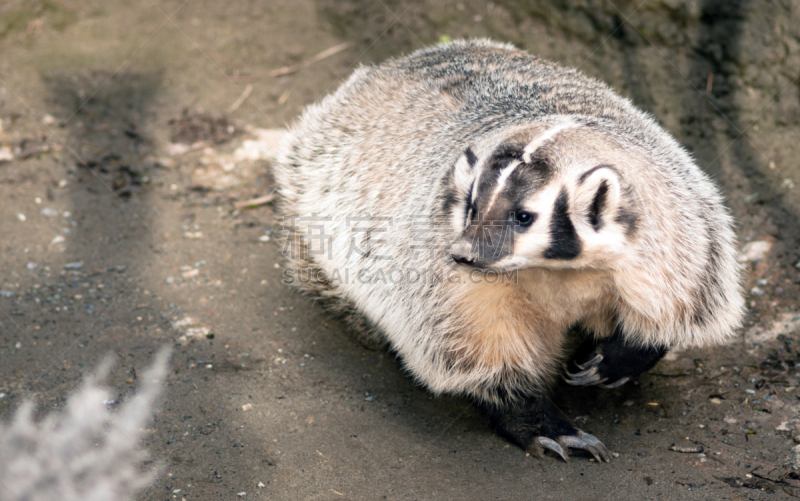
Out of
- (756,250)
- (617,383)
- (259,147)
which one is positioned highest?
(756,250)

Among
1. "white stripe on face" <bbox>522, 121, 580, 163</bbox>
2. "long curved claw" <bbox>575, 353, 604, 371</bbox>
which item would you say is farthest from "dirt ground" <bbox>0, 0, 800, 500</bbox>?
"white stripe on face" <bbox>522, 121, 580, 163</bbox>

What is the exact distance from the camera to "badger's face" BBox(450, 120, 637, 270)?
276 cm

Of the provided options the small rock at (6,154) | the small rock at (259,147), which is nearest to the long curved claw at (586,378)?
the small rock at (259,147)

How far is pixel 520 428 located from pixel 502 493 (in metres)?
0.46

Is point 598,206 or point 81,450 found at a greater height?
point 598,206

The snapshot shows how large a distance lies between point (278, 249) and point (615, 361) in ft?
9.39

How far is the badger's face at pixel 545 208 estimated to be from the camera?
2.76 m

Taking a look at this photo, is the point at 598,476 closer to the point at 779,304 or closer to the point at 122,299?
the point at 779,304

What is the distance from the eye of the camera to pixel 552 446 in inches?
141

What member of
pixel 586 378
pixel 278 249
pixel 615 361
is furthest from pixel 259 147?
pixel 615 361

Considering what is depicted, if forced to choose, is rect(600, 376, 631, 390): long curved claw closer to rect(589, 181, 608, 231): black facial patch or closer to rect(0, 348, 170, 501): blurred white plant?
rect(589, 181, 608, 231): black facial patch

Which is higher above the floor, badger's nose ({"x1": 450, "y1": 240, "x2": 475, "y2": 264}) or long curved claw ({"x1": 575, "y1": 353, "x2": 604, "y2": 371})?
badger's nose ({"x1": 450, "y1": 240, "x2": 475, "y2": 264})

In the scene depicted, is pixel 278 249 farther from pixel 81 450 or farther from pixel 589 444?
pixel 589 444

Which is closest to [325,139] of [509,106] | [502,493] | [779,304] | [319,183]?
[319,183]
